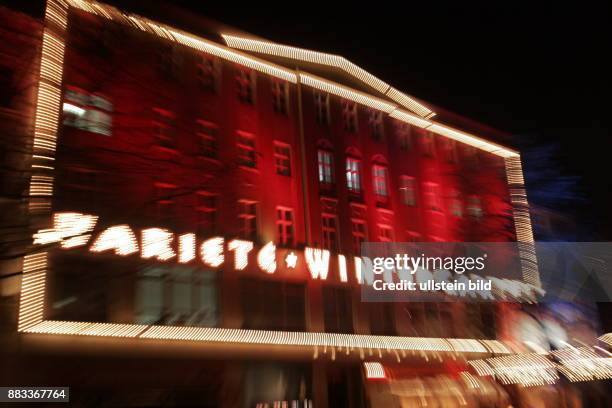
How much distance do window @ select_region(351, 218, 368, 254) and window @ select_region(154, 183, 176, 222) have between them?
8.60m

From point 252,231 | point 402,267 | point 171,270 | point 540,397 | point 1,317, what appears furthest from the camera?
point 540,397

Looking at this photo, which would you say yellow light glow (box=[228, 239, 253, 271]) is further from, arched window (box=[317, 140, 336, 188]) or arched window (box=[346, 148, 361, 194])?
arched window (box=[346, 148, 361, 194])

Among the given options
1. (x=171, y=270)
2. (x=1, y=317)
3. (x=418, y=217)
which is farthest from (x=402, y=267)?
(x=1, y=317)

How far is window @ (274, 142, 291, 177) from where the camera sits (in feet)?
69.1

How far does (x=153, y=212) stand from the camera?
15.7 m

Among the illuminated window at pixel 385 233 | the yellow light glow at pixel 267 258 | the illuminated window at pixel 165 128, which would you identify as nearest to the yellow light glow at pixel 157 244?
the illuminated window at pixel 165 128

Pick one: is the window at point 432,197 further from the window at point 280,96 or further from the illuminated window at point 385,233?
the window at point 280,96

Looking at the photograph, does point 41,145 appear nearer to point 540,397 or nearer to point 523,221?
point 523,221

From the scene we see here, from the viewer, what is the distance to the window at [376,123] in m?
25.5

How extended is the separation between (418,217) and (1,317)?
18.3 metres

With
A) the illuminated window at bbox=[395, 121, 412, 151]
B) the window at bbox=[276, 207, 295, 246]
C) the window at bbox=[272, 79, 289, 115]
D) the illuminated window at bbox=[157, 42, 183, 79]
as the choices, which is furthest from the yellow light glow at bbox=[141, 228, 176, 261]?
the illuminated window at bbox=[395, 121, 412, 151]

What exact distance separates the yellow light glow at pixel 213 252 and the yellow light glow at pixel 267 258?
1625mm

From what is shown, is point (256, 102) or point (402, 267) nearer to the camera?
point (256, 102)

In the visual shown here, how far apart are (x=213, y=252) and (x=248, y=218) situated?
2.47 meters
